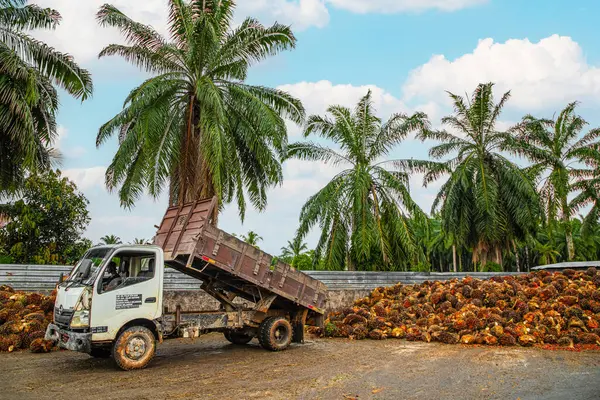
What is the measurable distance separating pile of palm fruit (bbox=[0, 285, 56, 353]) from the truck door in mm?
3466

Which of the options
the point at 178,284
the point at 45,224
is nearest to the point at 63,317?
the point at 178,284

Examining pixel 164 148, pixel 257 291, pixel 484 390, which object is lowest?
pixel 484 390

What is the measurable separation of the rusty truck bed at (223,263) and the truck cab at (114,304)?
711 millimetres

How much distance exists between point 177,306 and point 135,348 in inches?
55.0

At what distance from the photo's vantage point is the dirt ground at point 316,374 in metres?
8.08

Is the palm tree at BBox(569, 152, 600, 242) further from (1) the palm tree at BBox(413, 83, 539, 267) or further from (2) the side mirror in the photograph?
(2) the side mirror

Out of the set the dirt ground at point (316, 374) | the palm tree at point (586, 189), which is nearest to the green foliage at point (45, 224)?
the dirt ground at point (316, 374)

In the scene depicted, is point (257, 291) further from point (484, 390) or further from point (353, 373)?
point (484, 390)

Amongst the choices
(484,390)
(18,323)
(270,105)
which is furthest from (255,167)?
(484,390)

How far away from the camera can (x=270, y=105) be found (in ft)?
69.7

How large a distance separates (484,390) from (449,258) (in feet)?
215

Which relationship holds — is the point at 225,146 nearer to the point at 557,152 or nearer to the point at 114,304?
the point at 114,304

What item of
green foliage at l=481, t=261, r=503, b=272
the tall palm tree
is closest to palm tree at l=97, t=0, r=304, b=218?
green foliage at l=481, t=261, r=503, b=272

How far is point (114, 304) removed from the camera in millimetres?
9406
